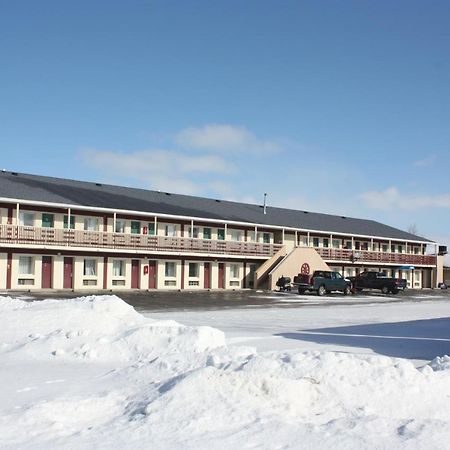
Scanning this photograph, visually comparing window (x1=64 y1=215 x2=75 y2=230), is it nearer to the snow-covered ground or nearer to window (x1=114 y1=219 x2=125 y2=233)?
window (x1=114 y1=219 x2=125 y2=233)

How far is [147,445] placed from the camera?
21.2 ft

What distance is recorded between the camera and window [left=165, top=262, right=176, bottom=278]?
144ft

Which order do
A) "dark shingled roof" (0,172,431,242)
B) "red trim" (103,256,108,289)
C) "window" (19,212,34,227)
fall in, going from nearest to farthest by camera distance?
"window" (19,212,34,227)
"dark shingled roof" (0,172,431,242)
"red trim" (103,256,108,289)

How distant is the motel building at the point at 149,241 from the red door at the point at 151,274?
0.07 metres

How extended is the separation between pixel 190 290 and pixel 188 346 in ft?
105

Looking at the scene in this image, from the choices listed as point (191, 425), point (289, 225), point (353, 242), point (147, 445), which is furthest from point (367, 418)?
point (353, 242)

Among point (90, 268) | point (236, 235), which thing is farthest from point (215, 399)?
point (236, 235)

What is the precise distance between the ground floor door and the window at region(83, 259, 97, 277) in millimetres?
4369

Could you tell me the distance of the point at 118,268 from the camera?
4106cm

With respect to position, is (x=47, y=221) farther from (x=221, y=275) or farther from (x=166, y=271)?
(x=221, y=275)

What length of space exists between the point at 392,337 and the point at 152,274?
91.6 ft

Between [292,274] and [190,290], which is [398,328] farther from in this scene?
[292,274]

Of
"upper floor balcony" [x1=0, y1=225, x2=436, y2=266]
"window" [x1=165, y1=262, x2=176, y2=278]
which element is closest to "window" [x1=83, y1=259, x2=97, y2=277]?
"upper floor balcony" [x1=0, y1=225, x2=436, y2=266]

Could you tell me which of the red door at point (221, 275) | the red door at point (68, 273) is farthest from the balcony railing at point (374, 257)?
the red door at point (68, 273)
